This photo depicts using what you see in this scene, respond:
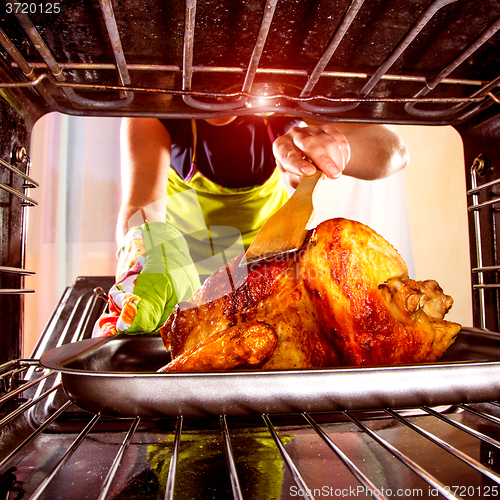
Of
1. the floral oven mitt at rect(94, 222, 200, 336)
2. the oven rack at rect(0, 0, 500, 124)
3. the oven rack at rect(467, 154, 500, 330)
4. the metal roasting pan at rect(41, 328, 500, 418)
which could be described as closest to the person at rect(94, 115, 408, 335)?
the floral oven mitt at rect(94, 222, 200, 336)

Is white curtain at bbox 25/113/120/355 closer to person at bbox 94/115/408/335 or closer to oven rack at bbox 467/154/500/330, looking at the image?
person at bbox 94/115/408/335

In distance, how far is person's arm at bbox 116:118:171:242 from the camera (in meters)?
1.49

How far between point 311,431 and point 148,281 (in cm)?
50

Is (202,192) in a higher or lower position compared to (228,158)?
lower

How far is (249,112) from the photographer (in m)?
0.72

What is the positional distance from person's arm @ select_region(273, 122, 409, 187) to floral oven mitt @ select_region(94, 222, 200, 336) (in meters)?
0.34

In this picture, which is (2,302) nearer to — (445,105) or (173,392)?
(173,392)

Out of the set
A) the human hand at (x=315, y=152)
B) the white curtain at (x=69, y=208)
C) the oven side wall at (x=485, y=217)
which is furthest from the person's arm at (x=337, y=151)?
the white curtain at (x=69, y=208)

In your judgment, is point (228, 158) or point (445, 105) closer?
point (445, 105)

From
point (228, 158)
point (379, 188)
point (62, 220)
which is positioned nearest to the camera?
point (228, 158)

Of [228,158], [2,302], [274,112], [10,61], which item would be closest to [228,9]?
[274,112]

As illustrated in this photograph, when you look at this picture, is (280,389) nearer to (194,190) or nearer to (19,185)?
(19,185)

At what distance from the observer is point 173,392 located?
452 mm

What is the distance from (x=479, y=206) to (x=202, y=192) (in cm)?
102
